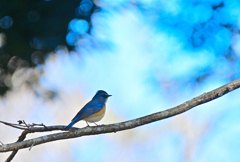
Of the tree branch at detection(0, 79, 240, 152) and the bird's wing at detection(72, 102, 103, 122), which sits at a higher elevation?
the bird's wing at detection(72, 102, 103, 122)

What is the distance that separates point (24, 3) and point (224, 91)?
11.0 feet

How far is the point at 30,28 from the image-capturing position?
4.71m

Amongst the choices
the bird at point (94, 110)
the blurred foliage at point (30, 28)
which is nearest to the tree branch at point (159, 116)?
the bird at point (94, 110)

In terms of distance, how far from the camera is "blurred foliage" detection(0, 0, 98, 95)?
15.3 ft

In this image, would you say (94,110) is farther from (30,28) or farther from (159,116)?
(30,28)

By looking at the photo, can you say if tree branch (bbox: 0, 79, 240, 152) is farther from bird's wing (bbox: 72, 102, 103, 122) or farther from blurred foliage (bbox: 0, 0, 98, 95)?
blurred foliage (bbox: 0, 0, 98, 95)

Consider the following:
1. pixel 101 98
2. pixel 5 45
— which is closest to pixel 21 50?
pixel 5 45

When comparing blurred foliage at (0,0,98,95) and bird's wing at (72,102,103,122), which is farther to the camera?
blurred foliage at (0,0,98,95)

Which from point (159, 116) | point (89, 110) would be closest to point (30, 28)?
point (89, 110)

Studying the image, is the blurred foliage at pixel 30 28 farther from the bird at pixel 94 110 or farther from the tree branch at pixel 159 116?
the tree branch at pixel 159 116

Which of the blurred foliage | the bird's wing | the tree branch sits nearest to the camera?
the tree branch

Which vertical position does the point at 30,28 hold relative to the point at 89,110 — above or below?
above

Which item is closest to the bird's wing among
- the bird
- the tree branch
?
the bird

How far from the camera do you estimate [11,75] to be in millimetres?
4914
